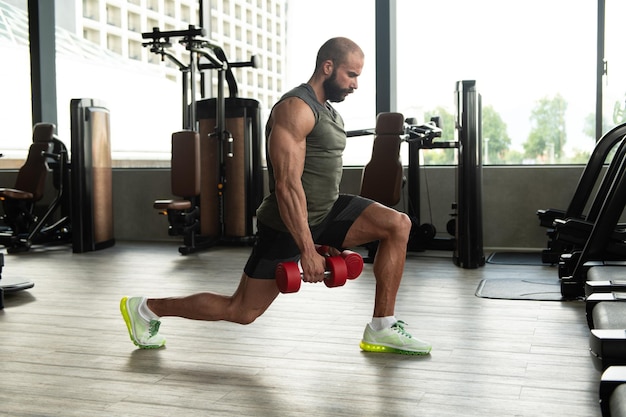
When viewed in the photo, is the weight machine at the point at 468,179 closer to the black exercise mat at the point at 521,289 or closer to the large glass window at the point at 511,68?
the black exercise mat at the point at 521,289

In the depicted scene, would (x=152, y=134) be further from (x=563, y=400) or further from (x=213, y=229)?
(x=563, y=400)

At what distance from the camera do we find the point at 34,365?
107 inches

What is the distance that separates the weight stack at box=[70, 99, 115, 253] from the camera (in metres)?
6.19

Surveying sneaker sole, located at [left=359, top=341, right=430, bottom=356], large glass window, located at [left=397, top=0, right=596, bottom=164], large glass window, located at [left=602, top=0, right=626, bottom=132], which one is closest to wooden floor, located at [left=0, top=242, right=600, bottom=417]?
sneaker sole, located at [left=359, top=341, right=430, bottom=356]

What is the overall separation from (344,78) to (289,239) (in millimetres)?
592

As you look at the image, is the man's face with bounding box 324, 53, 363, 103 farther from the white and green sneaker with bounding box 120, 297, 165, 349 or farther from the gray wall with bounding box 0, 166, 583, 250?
the gray wall with bounding box 0, 166, 583, 250

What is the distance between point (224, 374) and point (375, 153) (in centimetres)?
313

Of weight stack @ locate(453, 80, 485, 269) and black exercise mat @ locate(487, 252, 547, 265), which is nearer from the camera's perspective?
weight stack @ locate(453, 80, 485, 269)

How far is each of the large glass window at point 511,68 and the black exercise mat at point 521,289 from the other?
190 centimetres

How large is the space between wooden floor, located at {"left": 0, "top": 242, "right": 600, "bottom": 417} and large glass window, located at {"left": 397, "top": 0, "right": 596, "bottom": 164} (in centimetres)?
218

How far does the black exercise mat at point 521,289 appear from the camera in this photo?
3.95 metres

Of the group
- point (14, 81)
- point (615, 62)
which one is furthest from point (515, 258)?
point (14, 81)

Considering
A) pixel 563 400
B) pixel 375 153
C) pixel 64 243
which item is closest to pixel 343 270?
pixel 563 400

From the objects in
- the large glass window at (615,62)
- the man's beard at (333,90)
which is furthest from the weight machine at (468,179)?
the man's beard at (333,90)
